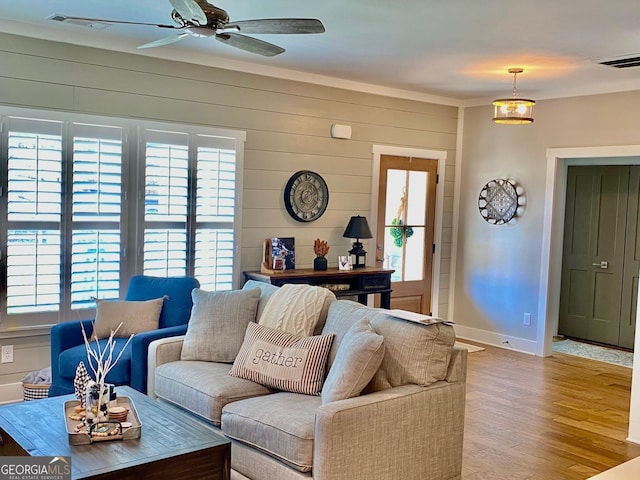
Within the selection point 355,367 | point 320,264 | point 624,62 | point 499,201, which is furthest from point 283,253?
point 624,62

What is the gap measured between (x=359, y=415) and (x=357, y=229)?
3471mm

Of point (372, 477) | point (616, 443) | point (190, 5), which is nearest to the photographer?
point (190, 5)

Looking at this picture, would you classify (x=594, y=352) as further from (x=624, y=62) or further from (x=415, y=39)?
(x=415, y=39)

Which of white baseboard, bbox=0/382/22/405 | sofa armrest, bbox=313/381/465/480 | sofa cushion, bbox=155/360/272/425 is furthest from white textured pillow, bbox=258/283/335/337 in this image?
white baseboard, bbox=0/382/22/405

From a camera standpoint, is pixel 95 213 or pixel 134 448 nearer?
pixel 134 448

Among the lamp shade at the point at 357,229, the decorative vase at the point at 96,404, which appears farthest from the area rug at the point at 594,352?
the decorative vase at the point at 96,404

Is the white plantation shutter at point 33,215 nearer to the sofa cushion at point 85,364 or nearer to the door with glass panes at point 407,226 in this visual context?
the sofa cushion at point 85,364

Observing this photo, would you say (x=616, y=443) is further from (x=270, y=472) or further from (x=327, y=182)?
(x=327, y=182)

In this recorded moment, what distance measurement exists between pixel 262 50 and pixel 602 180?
203 inches

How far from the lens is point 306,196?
6070 millimetres

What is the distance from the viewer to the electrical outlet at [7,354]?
4.54 metres

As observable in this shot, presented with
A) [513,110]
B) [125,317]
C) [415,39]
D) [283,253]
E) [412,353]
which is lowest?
[125,317]

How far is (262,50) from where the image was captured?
139 inches

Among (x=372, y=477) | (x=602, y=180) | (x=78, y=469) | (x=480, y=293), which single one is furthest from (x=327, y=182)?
(x=78, y=469)
